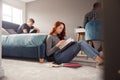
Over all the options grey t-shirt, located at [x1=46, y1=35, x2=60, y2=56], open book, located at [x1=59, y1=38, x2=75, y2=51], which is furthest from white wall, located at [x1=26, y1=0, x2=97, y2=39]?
open book, located at [x1=59, y1=38, x2=75, y2=51]

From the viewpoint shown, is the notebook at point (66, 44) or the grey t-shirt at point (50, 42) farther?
the grey t-shirt at point (50, 42)

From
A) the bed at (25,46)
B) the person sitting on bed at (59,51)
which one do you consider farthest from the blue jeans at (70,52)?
the bed at (25,46)

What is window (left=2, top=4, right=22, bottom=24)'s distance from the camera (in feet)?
16.0

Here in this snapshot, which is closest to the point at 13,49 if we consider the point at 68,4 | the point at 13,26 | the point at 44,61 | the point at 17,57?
the point at 17,57

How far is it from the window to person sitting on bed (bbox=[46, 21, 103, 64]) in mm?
2993

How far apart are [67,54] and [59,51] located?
136mm

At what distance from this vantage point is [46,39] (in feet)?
7.57

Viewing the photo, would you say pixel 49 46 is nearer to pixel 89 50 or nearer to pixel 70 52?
pixel 70 52

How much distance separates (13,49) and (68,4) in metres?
2.60

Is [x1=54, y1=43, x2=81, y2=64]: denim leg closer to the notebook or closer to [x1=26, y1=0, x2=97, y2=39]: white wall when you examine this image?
the notebook

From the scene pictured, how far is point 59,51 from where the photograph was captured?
6.82 ft

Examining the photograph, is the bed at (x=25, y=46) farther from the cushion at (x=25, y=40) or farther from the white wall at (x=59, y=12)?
the white wall at (x=59, y=12)

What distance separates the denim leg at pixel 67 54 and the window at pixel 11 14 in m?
3.28

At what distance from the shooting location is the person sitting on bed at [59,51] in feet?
5.90
